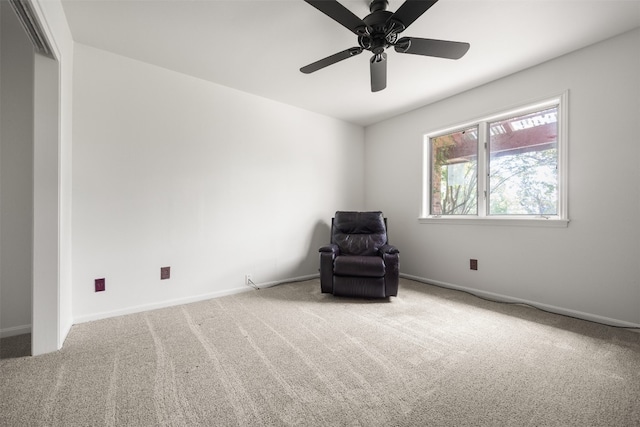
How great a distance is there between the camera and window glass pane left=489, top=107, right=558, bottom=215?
2500mm

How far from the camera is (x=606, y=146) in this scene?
6.97 feet

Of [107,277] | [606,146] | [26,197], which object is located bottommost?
[107,277]

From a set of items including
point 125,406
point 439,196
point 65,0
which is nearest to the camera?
point 125,406

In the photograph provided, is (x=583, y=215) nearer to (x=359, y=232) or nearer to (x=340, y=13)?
(x=359, y=232)

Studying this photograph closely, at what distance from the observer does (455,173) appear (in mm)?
3291

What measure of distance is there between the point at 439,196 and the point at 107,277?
12.3 ft

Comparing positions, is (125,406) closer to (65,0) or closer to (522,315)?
(65,0)

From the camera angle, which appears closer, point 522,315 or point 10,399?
point 10,399

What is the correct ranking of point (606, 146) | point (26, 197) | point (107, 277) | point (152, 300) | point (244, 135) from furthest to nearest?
point (244, 135)
point (152, 300)
point (107, 277)
point (606, 146)
point (26, 197)

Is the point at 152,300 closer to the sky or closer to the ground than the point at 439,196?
closer to the ground

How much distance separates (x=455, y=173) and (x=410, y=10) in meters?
2.31

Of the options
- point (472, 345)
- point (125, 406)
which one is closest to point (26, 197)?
point (125, 406)

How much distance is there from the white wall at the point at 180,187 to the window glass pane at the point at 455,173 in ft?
5.36

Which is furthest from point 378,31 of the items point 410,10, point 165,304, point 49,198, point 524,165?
point 165,304
